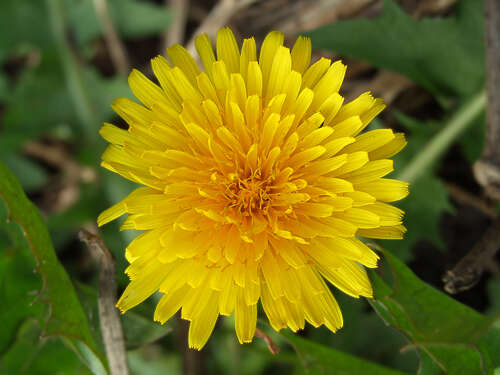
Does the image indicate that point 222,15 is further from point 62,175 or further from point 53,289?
point 53,289

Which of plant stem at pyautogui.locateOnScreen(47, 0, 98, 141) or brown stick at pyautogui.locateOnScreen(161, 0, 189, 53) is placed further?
brown stick at pyautogui.locateOnScreen(161, 0, 189, 53)

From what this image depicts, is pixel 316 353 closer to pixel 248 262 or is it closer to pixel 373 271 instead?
pixel 373 271

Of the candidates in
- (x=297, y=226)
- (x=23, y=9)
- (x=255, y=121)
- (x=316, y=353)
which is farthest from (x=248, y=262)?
(x=23, y=9)

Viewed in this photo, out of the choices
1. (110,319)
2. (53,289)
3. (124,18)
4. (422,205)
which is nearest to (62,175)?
(124,18)

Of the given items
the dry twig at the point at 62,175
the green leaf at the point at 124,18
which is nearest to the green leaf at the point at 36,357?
the dry twig at the point at 62,175

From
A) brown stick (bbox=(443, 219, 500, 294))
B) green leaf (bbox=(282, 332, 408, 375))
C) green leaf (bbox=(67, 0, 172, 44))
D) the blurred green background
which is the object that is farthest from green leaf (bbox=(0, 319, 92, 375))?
green leaf (bbox=(67, 0, 172, 44))

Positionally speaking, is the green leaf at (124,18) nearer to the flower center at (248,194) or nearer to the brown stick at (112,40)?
the brown stick at (112,40)

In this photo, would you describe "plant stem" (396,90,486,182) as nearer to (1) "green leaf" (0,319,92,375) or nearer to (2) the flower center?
(2) the flower center
